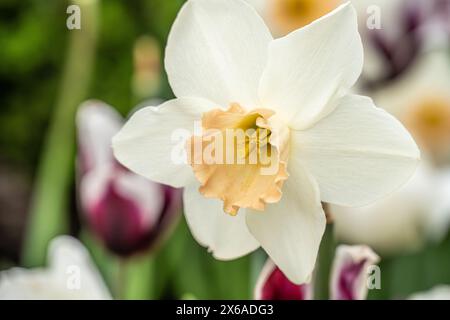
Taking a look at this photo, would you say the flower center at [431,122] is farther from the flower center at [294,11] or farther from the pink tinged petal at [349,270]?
the pink tinged petal at [349,270]

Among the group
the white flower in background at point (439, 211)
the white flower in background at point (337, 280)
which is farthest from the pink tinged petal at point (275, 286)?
the white flower in background at point (439, 211)

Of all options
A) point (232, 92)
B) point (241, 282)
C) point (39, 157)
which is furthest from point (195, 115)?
point (39, 157)

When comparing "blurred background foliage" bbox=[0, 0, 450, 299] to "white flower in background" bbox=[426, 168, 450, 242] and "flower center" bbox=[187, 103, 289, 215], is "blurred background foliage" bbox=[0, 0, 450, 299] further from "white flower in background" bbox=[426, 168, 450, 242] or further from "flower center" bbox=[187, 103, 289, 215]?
"flower center" bbox=[187, 103, 289, 215]

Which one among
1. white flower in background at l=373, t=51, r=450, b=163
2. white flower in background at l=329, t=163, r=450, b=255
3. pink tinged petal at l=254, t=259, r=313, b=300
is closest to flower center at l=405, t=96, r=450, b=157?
white flower in background at l=373, t=51, r=450, b=163

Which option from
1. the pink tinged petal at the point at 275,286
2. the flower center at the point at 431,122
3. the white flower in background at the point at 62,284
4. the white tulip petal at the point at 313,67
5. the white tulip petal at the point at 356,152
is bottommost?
the pink tinged petal at the point at 275,286

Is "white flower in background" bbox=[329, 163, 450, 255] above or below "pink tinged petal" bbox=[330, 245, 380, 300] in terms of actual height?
above

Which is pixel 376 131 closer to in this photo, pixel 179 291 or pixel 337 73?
pixel 337 73
